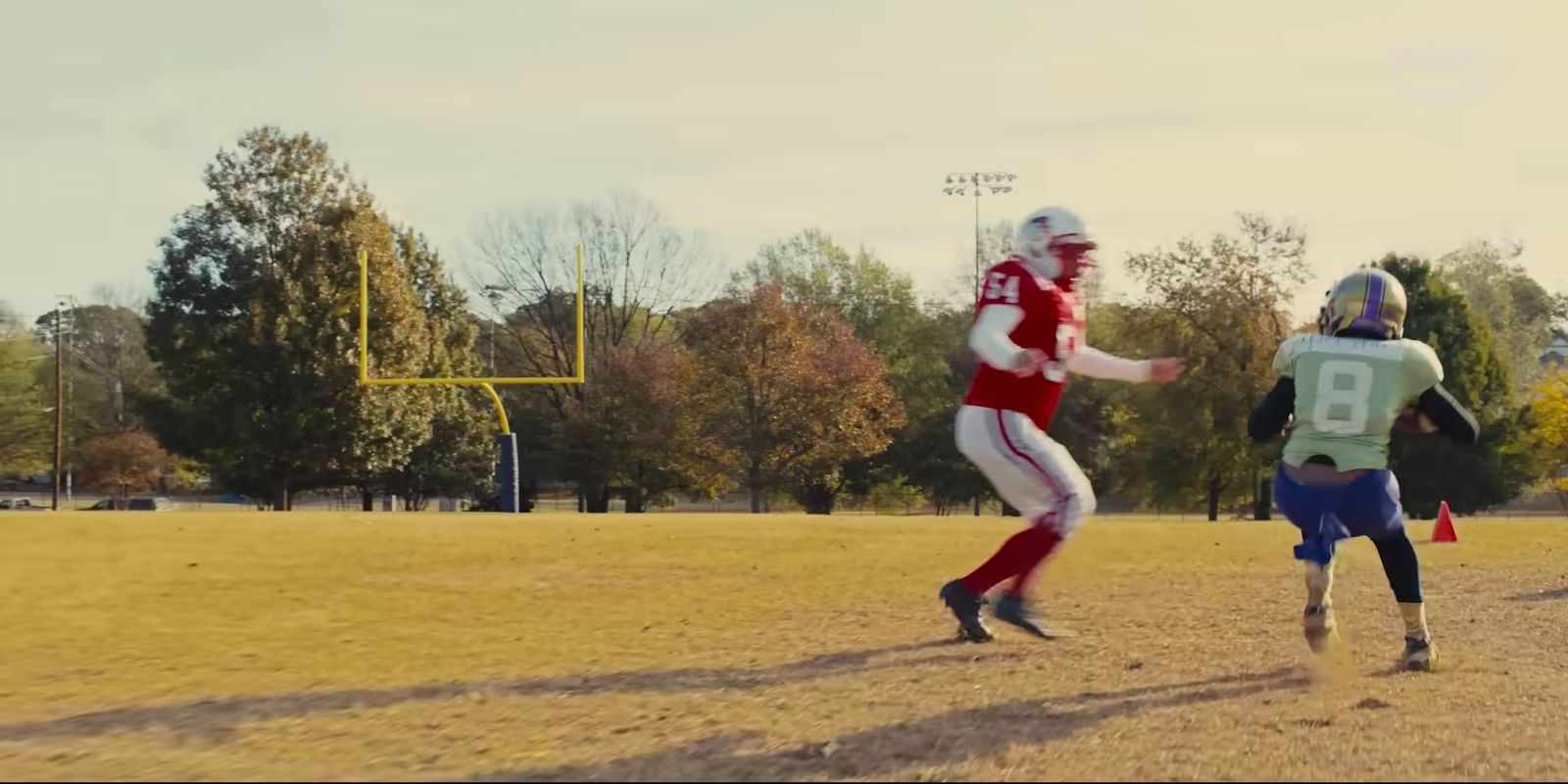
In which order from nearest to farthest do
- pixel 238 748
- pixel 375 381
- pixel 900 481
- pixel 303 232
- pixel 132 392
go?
pixel 238 748 < pixel 375 381 < pixel 303 232 < pixel 132 392 < pixel 900 481

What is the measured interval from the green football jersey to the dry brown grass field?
1.02 meters

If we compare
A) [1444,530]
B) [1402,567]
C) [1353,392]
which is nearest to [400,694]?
[1353,392]

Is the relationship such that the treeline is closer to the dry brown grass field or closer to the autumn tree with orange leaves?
the autumn tree with orange leaves

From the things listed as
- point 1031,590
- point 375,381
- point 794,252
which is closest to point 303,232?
point 375,381

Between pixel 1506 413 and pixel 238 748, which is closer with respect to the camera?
pixel 238 748

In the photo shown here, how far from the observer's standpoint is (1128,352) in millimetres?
49656

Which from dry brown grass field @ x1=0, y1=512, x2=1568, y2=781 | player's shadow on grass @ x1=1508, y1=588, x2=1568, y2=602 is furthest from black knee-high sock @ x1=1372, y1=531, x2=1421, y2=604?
player's shadow on grass @ x1=1508, y1=588, x2=1568, y2=602

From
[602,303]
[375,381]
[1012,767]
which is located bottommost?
[1012,767]

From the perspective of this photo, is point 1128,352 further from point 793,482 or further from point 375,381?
point 375,381

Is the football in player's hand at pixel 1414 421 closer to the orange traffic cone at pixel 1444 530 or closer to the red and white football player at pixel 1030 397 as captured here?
the red and white football player at pixel 1030 397

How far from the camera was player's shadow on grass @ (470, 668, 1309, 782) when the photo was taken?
471 cm

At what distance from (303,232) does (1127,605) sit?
121 feet

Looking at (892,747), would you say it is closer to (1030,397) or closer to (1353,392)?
(1030,397)

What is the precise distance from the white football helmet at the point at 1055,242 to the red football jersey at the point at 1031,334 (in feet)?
0.26
